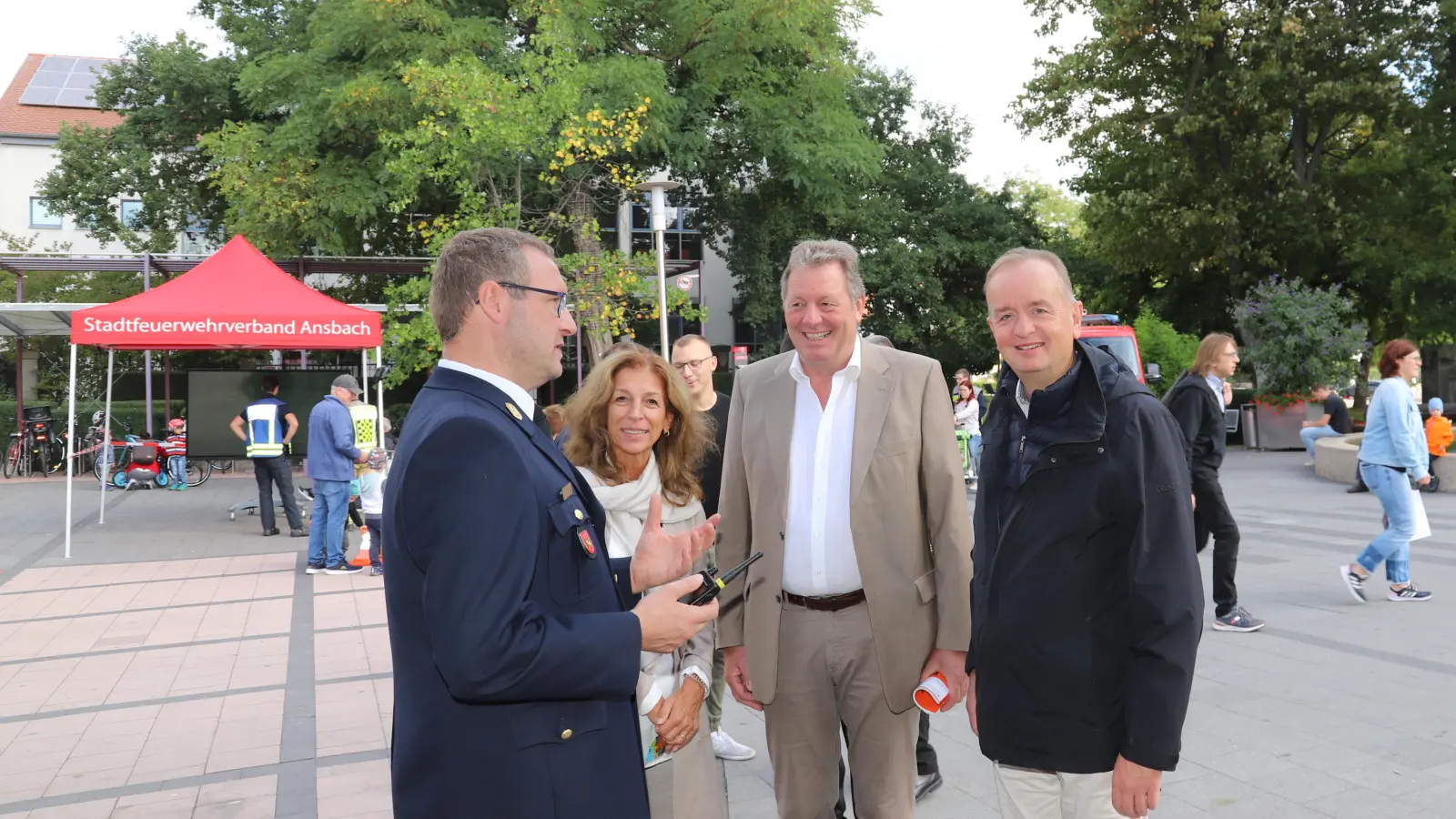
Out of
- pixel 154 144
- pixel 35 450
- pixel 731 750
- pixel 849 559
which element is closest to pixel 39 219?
pixel 154 144

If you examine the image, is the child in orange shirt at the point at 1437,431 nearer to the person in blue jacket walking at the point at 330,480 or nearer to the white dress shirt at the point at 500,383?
the person in blue jacket walking at the point at 330,480

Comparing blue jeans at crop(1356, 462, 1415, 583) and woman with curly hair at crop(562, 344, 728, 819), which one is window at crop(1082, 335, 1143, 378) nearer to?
blue jeans at crop(1356, 462, 1415, 583)

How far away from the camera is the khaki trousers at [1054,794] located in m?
2.34

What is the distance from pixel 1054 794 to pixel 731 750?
8.58ft

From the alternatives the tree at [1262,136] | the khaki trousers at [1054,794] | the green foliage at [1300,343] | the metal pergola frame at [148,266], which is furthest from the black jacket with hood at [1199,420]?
the tree at [1262,136]

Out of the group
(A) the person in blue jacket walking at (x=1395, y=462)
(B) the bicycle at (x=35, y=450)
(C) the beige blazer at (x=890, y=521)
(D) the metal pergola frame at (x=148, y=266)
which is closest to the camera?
(C) the beige blazer at (x=890, y=521)

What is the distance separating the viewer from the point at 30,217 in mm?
46906

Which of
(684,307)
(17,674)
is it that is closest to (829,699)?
(17,674)

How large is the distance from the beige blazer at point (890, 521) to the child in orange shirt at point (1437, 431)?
1310cm

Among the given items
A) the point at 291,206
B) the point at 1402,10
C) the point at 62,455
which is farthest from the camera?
the point at 1402,10

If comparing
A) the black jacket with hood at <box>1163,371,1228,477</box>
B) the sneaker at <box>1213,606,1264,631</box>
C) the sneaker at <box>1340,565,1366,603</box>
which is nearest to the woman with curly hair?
the black jacket with hood at <box>1163,371,1228,477</box>

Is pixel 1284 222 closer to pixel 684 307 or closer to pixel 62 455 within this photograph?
pixel 684 307

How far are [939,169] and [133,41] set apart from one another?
76.8 feet

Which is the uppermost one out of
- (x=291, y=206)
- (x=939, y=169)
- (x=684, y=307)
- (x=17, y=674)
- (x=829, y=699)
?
(x=939, y=169)
